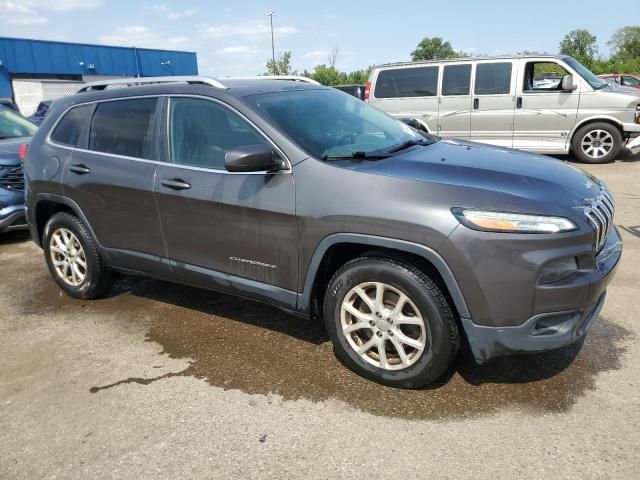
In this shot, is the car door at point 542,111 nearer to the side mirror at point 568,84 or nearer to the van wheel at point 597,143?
the side mirror at point 568,84

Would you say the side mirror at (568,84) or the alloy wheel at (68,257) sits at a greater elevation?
the side mirror at (568,84)

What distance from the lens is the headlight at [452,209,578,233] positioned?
254cm

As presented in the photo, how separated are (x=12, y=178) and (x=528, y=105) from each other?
8584mm

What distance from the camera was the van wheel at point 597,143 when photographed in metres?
9.78

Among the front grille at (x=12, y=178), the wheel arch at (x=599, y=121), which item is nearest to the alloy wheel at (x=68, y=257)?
the front grille at (x=12, y=178)

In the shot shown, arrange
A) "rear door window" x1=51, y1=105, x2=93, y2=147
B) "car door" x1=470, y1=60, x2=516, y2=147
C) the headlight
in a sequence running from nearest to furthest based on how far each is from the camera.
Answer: the headlight → "rear door window" x1=51, y1=105, x2=93, y2=147 → "car door" x1=470, y1=60, x2=516, y2=147

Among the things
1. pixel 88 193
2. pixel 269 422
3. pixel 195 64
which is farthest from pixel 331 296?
pixel 195 64

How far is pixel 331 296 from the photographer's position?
3.05 metres

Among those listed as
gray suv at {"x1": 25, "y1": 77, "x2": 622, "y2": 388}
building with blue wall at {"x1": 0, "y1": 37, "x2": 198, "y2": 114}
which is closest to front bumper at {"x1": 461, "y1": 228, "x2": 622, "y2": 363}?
gray suv at {"x1": 25, "y1": 77, "x2": 622, "y2": 388}

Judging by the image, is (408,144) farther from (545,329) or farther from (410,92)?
(410,92)

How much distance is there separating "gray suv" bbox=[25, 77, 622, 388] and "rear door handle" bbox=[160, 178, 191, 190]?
12mm

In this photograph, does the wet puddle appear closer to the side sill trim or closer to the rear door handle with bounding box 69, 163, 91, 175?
the side sill trim

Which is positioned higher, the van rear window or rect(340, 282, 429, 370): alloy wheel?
the van rear window

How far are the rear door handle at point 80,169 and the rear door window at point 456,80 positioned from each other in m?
8.20
